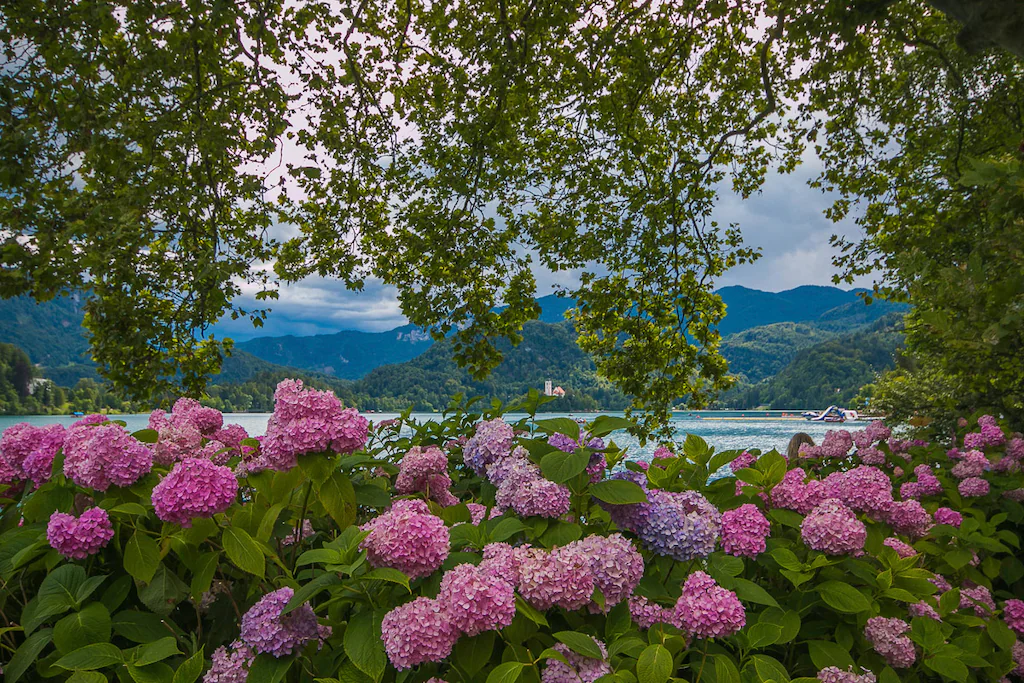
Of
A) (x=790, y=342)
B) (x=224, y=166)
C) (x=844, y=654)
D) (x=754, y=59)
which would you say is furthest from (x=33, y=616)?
(x=790, y=342)

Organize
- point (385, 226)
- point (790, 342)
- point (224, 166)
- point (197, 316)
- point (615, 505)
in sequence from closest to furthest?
1. point (615, 505)
2. point (197, 316)
3. point (224, 166)
4. point (385, 226)
5. point (790, 342)

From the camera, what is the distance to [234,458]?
2.11m

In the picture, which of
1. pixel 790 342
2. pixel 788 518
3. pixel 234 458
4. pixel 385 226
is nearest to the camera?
pixel 788 518

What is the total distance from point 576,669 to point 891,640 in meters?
1.06

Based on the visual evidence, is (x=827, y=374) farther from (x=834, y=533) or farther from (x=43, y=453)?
(x=43, y=453)

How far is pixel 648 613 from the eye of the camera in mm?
1306

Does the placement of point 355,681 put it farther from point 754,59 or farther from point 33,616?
point 754,59

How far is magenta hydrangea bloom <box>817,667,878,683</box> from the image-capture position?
1306 millimetres

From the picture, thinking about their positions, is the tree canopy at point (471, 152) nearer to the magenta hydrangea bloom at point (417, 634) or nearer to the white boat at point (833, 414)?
the magenta hydrangea bloom at point (417, 634)

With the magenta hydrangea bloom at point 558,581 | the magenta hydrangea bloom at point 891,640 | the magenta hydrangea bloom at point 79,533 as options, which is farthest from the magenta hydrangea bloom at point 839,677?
the magenta hydrangea bloom at point 79,533

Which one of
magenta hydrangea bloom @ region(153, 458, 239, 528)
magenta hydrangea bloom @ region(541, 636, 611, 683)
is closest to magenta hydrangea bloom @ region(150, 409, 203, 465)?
magenta hydrangea bloom @ region(153, 458, 239, 528)

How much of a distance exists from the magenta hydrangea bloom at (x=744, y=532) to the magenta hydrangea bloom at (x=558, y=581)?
581 mm

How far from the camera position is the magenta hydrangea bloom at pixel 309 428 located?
1.29 m

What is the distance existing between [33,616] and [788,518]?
6.72 feet
